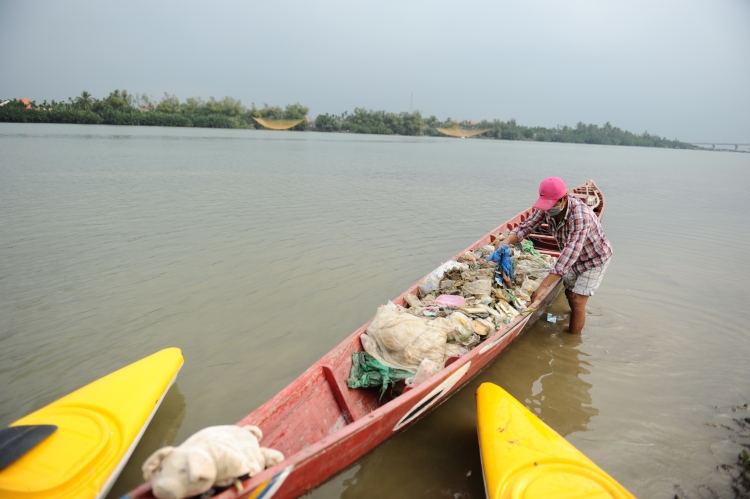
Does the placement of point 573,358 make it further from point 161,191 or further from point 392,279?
point 161,191

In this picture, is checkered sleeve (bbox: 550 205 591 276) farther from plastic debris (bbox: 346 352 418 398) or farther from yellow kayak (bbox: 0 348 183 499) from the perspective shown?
yellow kayak (bbox: 0 348 183 499)

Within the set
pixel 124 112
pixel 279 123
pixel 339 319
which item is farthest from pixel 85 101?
pixel 339 319

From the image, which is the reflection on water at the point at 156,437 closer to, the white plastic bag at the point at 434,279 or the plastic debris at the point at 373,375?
the plastic debris at the point at 373,375

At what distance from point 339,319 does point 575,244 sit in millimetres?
3056

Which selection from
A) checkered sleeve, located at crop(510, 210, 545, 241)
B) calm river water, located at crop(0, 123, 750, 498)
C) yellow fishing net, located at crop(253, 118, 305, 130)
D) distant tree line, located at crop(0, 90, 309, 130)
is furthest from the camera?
yellow fishing net, located at crop(253, 118, 305, 130)

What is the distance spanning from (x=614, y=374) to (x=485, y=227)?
5906mm

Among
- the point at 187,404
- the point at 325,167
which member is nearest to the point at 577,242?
the point at 187,404

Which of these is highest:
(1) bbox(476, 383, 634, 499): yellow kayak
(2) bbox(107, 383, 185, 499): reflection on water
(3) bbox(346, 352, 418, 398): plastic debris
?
(3) bbox(346, 352, 418, 398): plastic debris

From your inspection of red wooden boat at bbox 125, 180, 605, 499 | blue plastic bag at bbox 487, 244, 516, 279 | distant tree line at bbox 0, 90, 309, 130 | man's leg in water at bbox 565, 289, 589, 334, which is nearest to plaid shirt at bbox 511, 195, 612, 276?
man's leg in water at bbox 565, 289, 589, 334

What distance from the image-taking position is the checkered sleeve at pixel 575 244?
13.6 feet

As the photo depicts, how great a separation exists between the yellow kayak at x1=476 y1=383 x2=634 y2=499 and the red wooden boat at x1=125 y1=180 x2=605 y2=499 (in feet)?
1.75

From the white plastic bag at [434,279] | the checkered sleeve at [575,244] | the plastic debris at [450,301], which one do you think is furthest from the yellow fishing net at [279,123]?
the checkered sleeve at [575,244]

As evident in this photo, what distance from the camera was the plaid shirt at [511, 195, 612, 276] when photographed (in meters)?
4.18

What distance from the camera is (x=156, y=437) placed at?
138 inches
